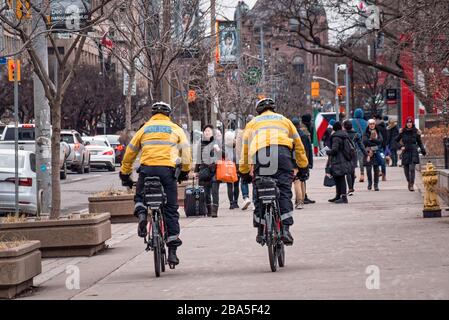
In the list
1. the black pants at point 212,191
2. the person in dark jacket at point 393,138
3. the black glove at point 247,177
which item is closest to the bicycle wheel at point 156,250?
the black glove at point 247,177

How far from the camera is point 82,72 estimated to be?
8750 cm

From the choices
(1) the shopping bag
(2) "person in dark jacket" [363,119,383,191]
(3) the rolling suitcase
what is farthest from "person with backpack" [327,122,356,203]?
(2) "person in dark jacket" [363,119,383,191]

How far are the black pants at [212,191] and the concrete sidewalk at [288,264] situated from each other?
1.38 m

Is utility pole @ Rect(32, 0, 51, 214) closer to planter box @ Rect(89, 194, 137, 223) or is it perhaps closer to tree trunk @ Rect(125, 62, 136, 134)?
planter box @ Rect(89, 194, 137, 223)

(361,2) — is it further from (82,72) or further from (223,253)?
(82,72)

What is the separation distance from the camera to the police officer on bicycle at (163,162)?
13.4 metres

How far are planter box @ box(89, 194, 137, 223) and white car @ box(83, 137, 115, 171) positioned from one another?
1284 inches

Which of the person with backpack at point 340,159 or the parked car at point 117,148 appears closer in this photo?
the person with backpack at point 340,159

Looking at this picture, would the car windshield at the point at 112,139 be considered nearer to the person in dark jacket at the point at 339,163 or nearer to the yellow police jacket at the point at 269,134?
the person in dark jacket at the point at 339,163

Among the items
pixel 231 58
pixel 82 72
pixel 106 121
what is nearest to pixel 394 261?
pixel 231 58

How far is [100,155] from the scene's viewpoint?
54656mm

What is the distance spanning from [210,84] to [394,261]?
38.8 metres

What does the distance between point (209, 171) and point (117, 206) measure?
2.42 metres
